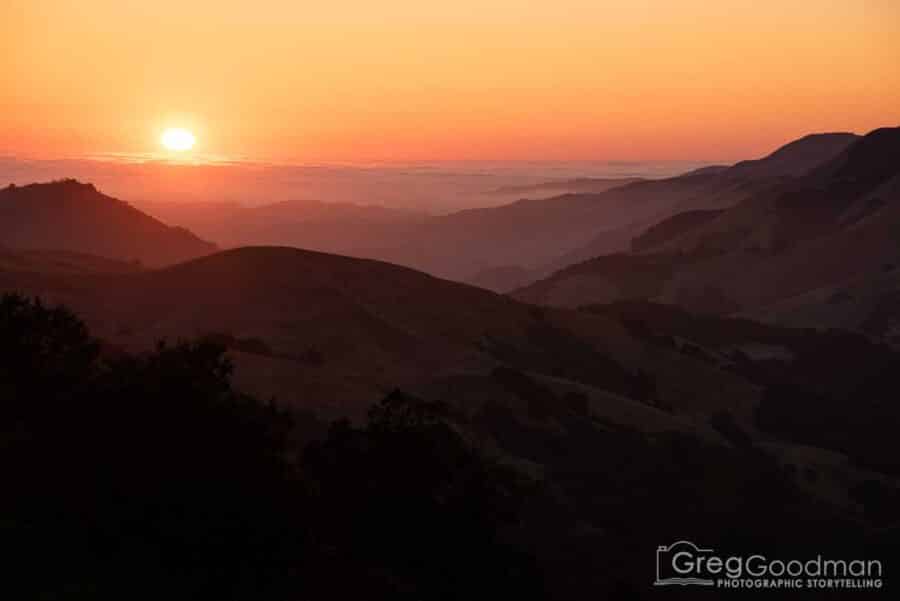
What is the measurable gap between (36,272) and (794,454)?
228 feet

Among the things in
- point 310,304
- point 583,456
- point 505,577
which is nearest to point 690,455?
point 583,456

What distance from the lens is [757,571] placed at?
2304 inches

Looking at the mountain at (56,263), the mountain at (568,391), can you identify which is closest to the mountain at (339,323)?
the mountain at (568,391)

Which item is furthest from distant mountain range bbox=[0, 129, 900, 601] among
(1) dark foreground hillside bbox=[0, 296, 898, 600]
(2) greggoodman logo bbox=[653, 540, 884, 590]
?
(2) greggoodman logo bbox=[653, 540, 884, 590]

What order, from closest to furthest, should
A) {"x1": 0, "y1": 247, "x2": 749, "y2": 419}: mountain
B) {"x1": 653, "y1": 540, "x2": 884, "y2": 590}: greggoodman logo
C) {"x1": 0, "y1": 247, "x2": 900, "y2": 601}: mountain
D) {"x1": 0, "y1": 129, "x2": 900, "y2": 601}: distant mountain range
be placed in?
1. {"x1": 653, "y1": 540, "x2": 884, "y2": 590}: greggoodman logo
2. {"x1": 0, "y1": 129, "x2": 900, "y2": 601}: distant mountain range
3. {"x1": 0, "y1": 247, "x2": 900, "y2": 601}: mountain
4. {"x1": 0, "y1": 247, "x2": 749, "y2": 419}: mountain

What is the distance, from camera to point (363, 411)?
64500 mm

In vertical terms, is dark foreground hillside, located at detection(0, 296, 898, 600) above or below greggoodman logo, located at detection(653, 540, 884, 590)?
above

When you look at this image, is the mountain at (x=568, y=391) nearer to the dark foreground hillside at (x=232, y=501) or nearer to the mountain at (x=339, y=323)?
the mountain at (x=339, y=323)

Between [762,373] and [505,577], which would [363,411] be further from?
[762,373]

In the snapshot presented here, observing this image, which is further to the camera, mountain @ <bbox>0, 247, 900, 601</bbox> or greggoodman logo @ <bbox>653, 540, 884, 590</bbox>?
mountain @ <bbox>0, 247, 900, 601</bbox>

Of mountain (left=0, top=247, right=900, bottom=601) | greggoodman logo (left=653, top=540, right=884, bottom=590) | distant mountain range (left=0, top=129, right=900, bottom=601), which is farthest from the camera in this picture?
mountain (left=0, top=247, right=900, bottom=601)

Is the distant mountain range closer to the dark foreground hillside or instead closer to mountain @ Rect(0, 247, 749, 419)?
mountain @ Rect(0, 247, 749, 419)

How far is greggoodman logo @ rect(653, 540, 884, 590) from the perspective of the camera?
5212 cm

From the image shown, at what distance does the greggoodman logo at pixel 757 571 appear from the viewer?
52.1m
